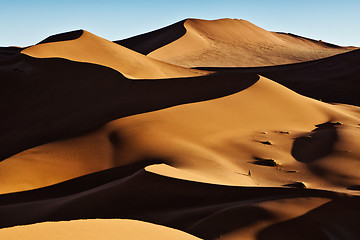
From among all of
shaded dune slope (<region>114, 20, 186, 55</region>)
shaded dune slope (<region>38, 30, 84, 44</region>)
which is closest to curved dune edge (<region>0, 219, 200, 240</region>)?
shaded dune slope (<region>38, 30, 84, 44</region>)

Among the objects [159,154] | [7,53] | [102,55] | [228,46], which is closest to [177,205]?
[159,154]

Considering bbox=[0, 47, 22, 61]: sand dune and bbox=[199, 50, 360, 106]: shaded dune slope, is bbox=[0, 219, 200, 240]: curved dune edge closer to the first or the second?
bbox=[199, 50, 360, 106]: shaded dune slope

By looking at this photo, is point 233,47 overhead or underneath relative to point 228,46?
underneath

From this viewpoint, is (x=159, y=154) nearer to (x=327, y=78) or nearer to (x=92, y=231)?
(x=92, y=231)

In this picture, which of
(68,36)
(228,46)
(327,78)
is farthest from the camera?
(228,46)

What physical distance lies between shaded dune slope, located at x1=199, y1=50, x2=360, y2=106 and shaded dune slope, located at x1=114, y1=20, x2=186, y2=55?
15908 millimetres

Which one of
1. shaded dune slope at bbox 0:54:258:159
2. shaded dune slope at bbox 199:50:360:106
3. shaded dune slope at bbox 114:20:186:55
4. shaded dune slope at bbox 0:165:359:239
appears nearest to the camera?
shaded dune slope at bbox 0:165:359:239

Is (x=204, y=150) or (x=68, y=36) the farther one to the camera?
(x=68, y=36)

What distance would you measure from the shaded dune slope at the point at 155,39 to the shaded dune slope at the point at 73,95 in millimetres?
31555

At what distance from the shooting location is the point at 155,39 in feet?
182

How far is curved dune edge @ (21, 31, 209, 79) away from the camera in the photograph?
19.8 metres

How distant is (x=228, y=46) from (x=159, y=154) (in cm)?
4442

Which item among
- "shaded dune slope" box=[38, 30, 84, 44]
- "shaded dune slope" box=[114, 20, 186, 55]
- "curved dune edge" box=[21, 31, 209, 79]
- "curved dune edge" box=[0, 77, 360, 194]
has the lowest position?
"curved dune edge" box=[0, 77, 360, 194]

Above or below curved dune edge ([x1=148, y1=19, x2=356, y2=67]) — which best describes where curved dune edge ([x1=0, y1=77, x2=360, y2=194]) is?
below
